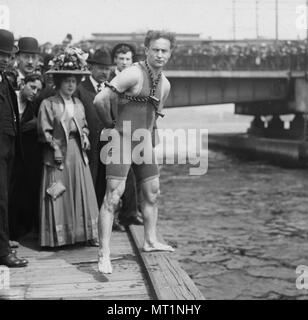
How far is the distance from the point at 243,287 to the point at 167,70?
19.8m

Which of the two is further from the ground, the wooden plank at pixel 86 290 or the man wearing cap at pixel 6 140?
the man wearing cap at pixel 6 140

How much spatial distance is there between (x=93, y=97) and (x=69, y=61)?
30.2 inches

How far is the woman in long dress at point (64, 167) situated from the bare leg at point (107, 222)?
0.85 meters

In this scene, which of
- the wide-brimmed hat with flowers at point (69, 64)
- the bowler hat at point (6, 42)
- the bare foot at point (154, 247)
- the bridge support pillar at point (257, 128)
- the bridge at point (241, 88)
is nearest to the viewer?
the bowler hat at point (6, 42)

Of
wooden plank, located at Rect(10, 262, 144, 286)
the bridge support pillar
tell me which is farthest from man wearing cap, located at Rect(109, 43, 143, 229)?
the bridge support pillar

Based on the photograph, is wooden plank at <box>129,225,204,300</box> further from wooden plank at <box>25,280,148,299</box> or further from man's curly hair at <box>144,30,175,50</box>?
man's curly hair at <box>144,30,175,50</box>

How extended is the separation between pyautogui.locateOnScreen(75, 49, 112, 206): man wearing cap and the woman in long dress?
18.6 inches

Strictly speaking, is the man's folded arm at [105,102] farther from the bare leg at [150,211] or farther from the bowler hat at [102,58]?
the bowler hat at [102,58]

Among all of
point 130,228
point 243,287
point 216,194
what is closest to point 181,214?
point 216,194

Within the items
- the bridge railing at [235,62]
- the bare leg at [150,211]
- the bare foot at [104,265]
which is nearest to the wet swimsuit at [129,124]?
the bare leg at [150,211]

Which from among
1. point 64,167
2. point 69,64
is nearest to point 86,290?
point 64,167

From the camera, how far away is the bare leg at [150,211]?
500cm

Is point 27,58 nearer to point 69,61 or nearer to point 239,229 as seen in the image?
point 69,61
